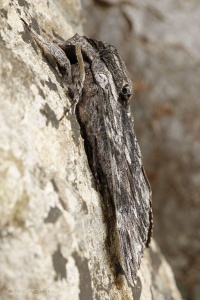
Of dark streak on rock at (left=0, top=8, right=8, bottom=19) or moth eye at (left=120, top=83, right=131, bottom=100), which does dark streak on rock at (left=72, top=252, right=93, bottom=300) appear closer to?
moth eye at (left=120, top=83, right=131, bottom=100)

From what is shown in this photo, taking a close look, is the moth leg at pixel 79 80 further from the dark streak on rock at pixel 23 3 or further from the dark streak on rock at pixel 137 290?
the dark streak on rock at pixel 137 290

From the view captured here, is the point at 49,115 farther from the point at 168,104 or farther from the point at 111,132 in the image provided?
the point at 168,104

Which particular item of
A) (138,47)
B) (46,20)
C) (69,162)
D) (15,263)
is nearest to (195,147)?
(138,47)

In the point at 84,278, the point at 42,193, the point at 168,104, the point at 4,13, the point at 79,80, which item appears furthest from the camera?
the point at 168,104

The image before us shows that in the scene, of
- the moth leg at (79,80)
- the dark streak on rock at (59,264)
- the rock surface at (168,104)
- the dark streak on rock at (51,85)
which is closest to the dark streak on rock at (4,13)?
the dark streak on rock at (51,85)

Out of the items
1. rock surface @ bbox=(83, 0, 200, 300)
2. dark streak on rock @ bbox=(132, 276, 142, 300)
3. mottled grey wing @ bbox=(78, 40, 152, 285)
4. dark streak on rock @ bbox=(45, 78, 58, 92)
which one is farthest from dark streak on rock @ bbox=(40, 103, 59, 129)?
rock surface @ bbox=(83, 0, 200, 300)

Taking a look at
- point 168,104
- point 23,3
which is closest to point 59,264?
point 23,3

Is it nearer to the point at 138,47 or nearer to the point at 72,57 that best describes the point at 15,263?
the point at 72,57

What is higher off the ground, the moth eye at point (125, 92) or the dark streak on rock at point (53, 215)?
the moth eye at point (125, 92)
